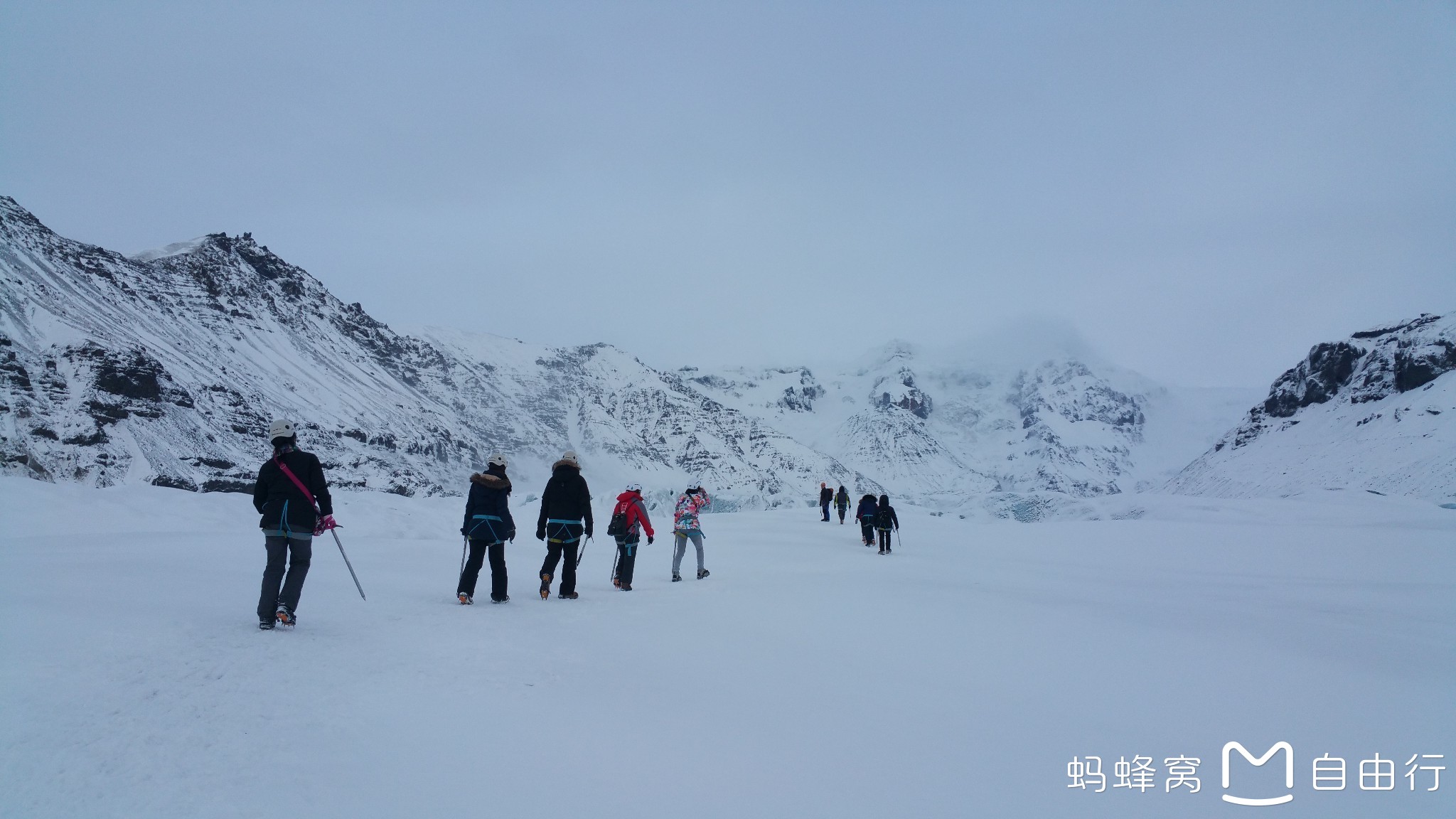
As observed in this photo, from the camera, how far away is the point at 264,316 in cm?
8544

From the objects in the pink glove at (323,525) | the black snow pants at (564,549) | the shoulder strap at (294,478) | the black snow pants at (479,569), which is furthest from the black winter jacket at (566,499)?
the shoulder strap at (294,478)

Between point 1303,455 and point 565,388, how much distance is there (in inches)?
4501

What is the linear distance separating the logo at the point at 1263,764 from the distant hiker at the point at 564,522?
7677mm

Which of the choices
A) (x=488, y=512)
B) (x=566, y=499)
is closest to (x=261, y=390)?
(x=566, y=499)

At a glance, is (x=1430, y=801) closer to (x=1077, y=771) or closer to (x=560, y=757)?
(x=1077, y=771)

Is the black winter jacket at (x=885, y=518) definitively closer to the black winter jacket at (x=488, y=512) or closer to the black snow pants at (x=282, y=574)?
the black winter jacket at (x=488, y=512)

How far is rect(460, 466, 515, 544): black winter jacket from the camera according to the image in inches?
381

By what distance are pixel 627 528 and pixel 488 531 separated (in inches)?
96.8

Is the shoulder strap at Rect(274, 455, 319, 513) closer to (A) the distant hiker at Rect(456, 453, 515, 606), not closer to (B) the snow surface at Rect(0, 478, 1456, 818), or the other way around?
(B) the snow surface at Rect(0, 478, 1456, 818)

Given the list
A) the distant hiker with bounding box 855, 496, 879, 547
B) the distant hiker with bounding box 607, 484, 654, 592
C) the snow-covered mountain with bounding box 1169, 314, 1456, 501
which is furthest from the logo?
the snow-covered mountain with bounding box 1169, 314, 1456, 501

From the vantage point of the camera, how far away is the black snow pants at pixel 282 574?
22.4ft

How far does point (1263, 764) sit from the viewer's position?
470 centimetres

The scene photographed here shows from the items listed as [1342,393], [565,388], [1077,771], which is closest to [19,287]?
[1077,771]

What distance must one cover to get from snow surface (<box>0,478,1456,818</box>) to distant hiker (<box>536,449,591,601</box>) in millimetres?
482
